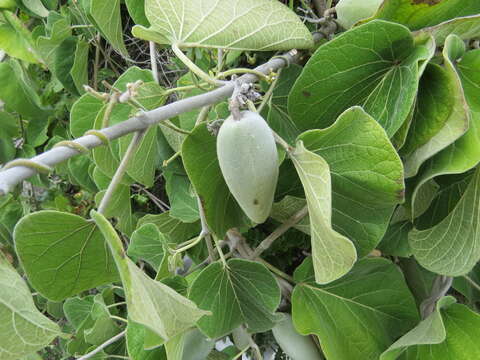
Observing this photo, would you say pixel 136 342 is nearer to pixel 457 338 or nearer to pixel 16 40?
pixel 457 338

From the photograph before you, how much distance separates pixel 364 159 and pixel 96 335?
48 centimetres

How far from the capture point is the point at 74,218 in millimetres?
366

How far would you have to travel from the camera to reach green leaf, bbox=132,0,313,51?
0.37 metres

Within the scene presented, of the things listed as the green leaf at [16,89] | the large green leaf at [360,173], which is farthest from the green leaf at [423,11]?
the green leaf at [16,89]

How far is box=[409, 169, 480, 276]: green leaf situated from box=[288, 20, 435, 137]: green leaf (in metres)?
0.10

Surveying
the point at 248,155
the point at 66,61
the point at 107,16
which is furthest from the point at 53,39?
the point at 248,155

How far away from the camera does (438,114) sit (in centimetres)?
35

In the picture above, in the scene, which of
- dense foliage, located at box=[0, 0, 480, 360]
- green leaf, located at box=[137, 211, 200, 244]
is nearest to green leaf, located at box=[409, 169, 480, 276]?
dense foliage, located at box=[0, 0, 480, 360]

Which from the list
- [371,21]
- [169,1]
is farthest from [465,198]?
[169,1]

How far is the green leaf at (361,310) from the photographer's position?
0.46m

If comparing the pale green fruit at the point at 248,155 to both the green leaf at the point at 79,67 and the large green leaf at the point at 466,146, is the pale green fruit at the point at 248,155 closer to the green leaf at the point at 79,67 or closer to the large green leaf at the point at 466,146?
the large green leaf at the point at 466,146

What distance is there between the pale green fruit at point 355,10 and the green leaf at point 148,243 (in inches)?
11.1

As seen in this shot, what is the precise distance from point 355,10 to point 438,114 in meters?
0.15

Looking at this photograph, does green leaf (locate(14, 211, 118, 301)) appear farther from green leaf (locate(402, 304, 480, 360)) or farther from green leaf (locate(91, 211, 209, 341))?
green leaf (locate(402, 304, 480, 360))
